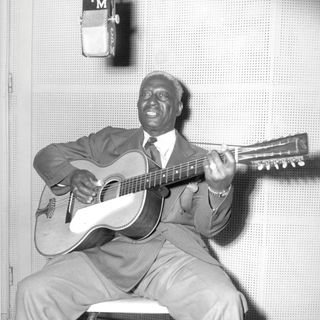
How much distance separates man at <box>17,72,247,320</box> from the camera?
1.81 meters

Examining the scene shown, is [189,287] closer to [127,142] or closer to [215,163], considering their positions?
[215,163]

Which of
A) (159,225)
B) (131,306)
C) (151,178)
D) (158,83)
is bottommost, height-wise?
(131,306)

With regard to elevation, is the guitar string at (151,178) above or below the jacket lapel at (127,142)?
below

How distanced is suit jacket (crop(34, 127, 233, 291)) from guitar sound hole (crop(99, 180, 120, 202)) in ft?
0.45

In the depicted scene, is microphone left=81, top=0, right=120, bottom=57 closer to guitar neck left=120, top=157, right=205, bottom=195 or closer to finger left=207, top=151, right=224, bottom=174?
guitar neck left=120, top=157, right=205, bottom=195

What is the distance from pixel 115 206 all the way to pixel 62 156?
0.46 m

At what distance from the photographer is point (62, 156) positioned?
2.27 meters

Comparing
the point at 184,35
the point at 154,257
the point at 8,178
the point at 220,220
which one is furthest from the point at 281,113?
the point at 8,178

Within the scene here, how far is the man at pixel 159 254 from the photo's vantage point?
5.94 ft

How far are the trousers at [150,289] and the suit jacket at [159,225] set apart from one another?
0.15 feet

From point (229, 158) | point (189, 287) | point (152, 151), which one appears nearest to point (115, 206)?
point (152, 151)

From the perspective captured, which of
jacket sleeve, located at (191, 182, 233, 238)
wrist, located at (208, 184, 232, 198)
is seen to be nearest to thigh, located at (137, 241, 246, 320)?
jacket sleeve, located at (191, 182, 233, 238)

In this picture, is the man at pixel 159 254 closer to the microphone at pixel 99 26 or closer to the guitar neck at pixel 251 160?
the guitar neck at pixel 251 160

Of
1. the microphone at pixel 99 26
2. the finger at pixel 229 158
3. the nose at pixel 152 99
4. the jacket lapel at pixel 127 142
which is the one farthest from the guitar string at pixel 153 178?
the microphone at pixel 99 26
